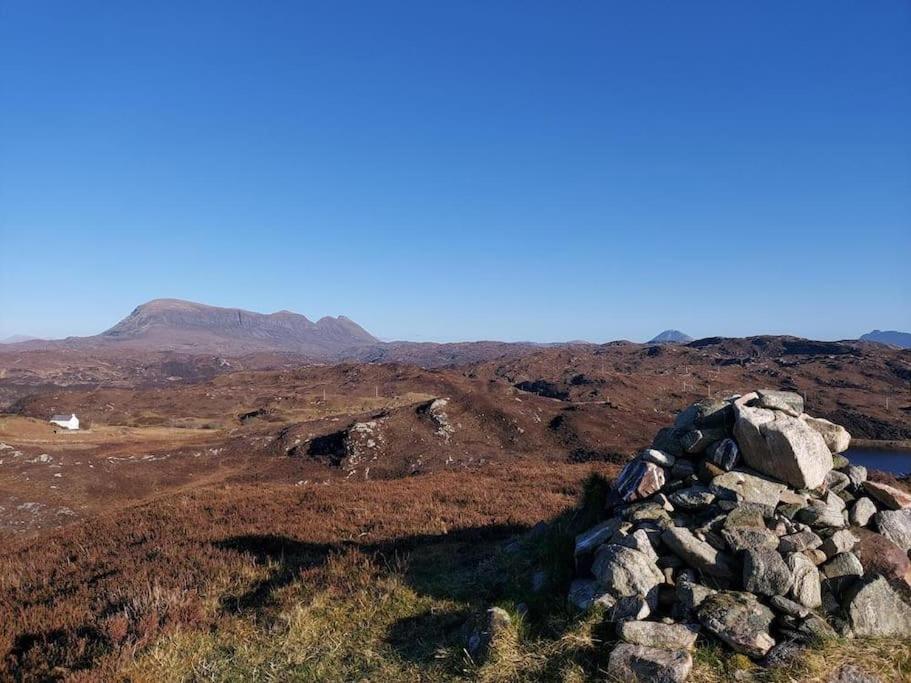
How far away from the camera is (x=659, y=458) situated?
9.27 m

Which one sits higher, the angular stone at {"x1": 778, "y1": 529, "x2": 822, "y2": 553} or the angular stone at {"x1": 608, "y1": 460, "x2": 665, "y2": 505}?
the angular stone at {"x1": 608, "y1": 460, "x2": 665, "y2": 505}

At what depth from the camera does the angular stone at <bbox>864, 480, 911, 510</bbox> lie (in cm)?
838

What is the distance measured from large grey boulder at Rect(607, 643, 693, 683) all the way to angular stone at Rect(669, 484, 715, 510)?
9.14ft

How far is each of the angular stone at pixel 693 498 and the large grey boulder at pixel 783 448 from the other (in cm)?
116

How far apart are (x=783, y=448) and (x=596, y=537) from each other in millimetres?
3405

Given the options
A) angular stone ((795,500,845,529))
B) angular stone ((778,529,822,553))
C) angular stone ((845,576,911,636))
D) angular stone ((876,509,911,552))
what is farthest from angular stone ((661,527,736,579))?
angular stone ((876,509,911,552))

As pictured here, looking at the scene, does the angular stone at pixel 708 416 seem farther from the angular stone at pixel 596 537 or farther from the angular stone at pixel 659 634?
the angular stone at pixel 659 634

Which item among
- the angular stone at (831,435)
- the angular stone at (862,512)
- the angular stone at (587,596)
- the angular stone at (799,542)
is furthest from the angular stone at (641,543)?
the angular stone at (831,435)

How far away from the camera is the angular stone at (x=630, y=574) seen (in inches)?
273

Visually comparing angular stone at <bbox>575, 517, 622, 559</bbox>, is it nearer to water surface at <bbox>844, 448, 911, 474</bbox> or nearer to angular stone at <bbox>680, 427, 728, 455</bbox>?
Result: angular stone at <bbox>680, 427, 728, 455</bbox>

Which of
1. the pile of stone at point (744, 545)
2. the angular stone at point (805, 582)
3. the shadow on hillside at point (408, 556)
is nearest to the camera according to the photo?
the pile of stone at point (744, 545)

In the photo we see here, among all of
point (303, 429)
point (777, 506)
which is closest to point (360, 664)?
point (777, 506)

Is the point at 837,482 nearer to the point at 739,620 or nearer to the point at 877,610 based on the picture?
the point at 877,610

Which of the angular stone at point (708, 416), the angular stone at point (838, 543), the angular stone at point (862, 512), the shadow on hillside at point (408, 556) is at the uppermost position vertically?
the angular stone at point (708, 416)
